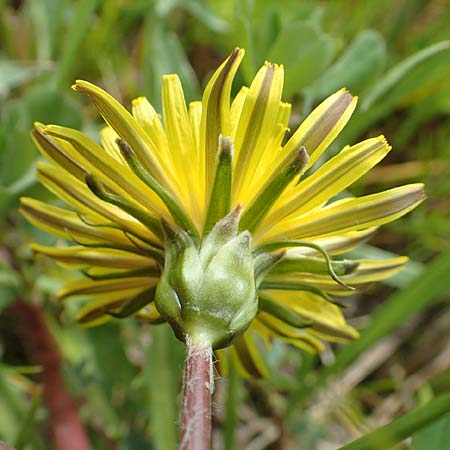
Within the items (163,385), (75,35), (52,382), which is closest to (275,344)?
(163,385)

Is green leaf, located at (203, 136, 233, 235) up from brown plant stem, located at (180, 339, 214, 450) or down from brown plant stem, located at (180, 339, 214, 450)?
up

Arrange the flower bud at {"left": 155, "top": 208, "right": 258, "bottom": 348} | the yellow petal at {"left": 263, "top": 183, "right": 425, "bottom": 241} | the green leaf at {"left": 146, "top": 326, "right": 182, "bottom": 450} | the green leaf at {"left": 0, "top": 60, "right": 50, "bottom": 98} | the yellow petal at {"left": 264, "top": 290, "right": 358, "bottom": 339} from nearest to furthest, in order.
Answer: the flower bud at {"left": 155, "top": 208, "right": 258, "bottom": 348}, the yellow petal at {"left": 263, "top": 183, "right": 425, "bottom": 241}, the yellow petal at {"left": 264, "top": 290, "right": 358, "bottom": 339}, the green leaf at {"left": 146, "top": 326, "right": 182, "bottom": 450}, the green leaf at {"left": 0, "top": 60, "right": 50, "bottom": 98}

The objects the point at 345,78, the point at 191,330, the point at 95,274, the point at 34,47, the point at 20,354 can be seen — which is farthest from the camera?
the point at 34,47

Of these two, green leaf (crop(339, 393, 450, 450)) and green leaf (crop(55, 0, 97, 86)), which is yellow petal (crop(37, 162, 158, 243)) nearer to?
green leaf (crop(339, 393, 450, 450))

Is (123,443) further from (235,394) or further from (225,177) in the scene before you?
(225,177)

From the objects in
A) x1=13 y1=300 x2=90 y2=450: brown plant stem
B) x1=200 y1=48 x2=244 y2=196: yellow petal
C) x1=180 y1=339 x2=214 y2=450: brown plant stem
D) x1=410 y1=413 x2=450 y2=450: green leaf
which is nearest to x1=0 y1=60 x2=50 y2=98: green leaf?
x1=13 y1=300 x2=90 y2=450: brown plant stem

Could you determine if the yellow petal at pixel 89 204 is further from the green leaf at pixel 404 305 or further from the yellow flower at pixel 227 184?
the green leaf at pixel 404 305

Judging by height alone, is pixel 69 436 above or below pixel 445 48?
below

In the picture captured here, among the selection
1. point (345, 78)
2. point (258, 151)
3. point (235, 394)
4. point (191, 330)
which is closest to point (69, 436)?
point (235, 394)
